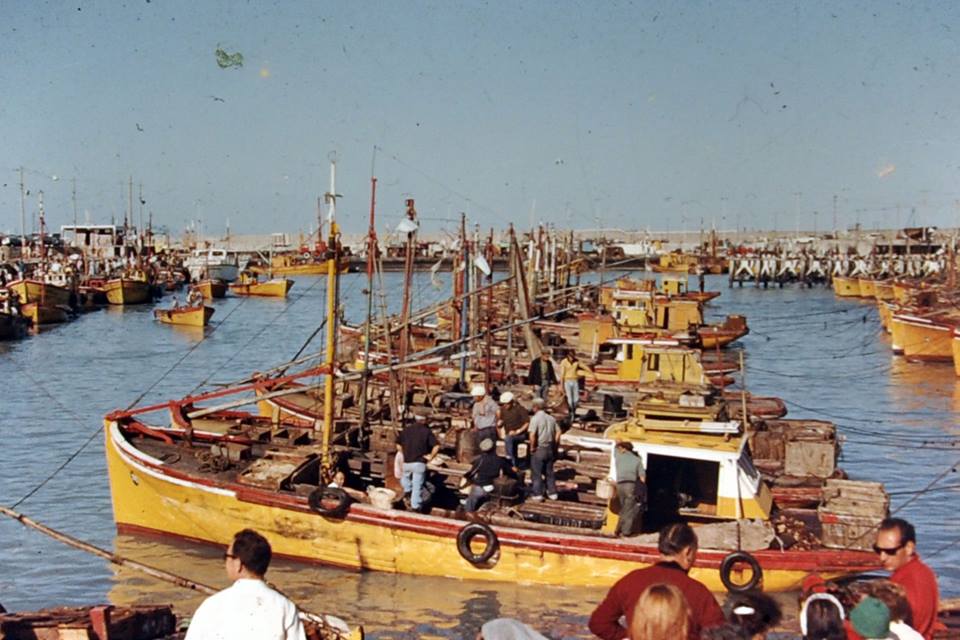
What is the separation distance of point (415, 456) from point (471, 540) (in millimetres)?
1597

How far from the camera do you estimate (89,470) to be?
2591cm

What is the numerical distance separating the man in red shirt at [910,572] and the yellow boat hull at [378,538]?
7593 mm

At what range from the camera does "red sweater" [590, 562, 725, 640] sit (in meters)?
6.08

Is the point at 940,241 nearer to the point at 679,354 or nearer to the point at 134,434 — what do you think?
the point at 679,354

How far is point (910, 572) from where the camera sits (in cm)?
705

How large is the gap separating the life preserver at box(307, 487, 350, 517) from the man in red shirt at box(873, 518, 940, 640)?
410 inches

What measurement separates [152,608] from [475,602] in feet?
19.1

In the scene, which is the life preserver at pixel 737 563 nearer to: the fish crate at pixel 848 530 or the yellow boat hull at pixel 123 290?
the fish crate at pixel 848 530

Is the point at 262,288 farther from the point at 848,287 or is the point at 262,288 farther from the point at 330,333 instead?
the point at 330,333

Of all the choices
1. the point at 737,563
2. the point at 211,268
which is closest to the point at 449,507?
the point at 737,563

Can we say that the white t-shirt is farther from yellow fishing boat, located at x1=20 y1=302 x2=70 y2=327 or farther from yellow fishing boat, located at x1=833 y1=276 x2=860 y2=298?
yellow fishing boat, located at x1=833 y1=276 x2=860 y2=298

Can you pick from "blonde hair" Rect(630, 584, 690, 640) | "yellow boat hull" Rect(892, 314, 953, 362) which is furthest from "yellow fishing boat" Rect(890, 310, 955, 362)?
"blonde hair" Rect(630, 584, 690, 640)

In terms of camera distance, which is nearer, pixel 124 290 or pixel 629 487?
pixel 629 487

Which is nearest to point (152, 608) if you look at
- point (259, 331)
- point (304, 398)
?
point (304, 398)
